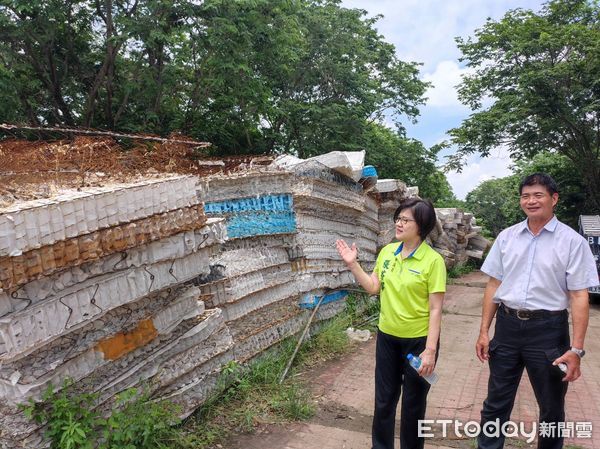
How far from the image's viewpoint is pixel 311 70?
1301cm

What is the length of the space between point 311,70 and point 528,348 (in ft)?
37.7

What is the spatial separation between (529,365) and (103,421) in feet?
7.76

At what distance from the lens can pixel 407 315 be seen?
108 inches

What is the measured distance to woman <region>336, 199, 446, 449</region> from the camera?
268 centimetres

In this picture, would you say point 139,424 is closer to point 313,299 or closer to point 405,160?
point 313,299

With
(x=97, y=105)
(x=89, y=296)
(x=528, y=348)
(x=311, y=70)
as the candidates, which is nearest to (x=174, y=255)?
(x=89, y=296)

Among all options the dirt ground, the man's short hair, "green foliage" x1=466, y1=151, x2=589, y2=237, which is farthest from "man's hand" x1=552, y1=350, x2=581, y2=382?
"green foliage" x1=466, y1=151, x2=589, y2=237

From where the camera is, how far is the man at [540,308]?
258 cm

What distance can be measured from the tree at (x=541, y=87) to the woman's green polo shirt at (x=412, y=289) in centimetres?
1154

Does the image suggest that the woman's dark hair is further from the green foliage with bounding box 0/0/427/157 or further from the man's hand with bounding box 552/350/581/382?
the green foliage with bounding box 0/0/427/157

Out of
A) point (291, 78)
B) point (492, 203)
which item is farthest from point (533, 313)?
→ point (492, 203)

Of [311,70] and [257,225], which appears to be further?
[311,70]

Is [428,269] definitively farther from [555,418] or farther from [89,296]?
[89,296]

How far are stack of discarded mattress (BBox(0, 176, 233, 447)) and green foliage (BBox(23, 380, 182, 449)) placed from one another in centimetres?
7
